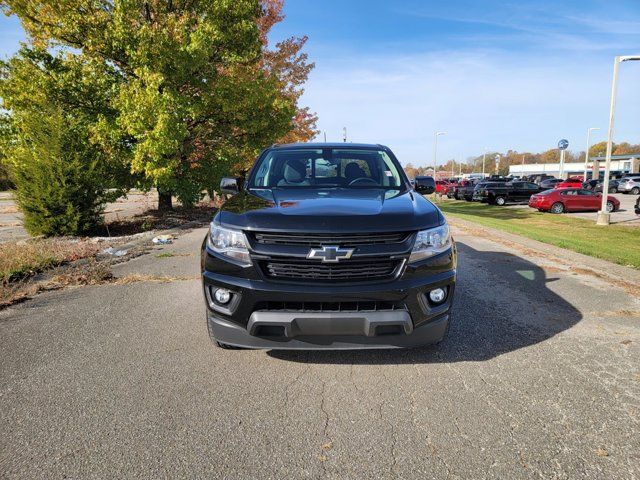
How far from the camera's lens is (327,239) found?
113 inches

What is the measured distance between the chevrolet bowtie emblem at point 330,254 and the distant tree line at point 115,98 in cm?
954

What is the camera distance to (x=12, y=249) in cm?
718

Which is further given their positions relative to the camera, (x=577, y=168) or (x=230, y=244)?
(x=577, y=168)

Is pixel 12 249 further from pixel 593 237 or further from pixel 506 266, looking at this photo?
pixel 593 237

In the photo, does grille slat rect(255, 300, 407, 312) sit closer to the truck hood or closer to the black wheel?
Result: the truck hood

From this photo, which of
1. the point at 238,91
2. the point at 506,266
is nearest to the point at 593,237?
the point at 506,266

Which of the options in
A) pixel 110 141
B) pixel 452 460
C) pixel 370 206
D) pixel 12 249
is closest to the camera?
pixel 452 460

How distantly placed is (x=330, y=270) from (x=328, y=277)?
51 mm

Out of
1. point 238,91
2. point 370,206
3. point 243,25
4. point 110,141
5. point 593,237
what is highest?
point 243,25

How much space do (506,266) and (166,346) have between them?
19.2ft

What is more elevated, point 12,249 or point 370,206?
point 370,206

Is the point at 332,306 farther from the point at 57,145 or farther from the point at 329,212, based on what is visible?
the point at 57,145

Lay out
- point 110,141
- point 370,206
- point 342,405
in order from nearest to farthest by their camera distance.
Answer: point 342,405 < point 370,206 < point 110,141

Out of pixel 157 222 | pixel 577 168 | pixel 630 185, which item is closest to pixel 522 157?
pixel 577 168
